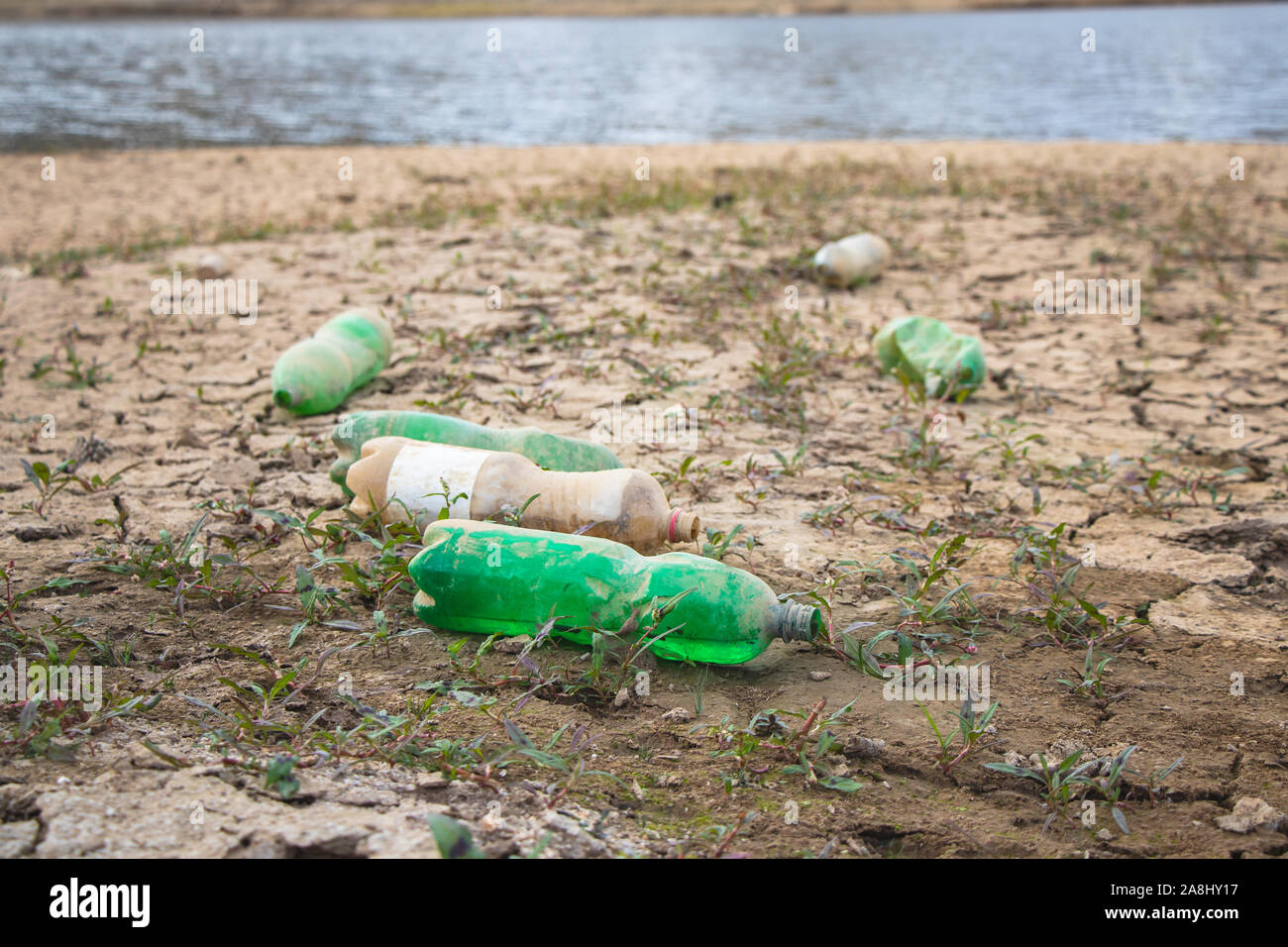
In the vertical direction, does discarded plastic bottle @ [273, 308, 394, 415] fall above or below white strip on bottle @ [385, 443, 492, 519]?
above

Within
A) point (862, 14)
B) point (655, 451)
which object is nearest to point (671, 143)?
point (655, 451)

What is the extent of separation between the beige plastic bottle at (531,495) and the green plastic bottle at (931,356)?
1746 mm

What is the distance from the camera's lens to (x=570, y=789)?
5.23 ft

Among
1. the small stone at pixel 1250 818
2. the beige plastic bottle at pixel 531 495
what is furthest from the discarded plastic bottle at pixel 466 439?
the small stone at pixel 1250 818

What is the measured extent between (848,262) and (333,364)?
2638mm

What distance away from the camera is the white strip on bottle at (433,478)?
2172 millimetres

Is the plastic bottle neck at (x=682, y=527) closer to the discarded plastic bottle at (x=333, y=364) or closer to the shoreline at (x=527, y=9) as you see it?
the discarded plastic bottle at (x=333, y=364)

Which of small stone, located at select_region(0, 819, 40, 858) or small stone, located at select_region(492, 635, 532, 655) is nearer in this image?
small stone, located at select_region(0, 819, 40, 858)

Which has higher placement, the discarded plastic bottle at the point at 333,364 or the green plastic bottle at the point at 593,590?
the discarded plastic bottle at the point at 333,364

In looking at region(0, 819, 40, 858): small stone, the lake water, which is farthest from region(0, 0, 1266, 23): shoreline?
region(0, 819, 40, 858): small stone

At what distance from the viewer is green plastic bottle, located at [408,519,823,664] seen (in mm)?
1869

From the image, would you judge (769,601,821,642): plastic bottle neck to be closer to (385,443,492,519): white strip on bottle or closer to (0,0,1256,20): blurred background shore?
(385,443,492,519): white strip on bottle

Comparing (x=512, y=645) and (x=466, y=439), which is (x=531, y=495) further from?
(x=466, y=439)

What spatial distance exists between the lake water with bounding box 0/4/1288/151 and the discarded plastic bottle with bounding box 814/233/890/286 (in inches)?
260
